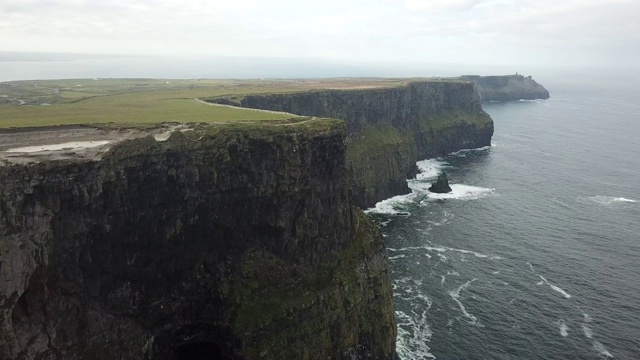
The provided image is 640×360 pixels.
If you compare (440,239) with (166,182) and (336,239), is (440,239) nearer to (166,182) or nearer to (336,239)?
(336,239)

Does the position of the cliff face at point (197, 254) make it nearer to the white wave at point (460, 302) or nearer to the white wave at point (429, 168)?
the white wave at point (460, 302)

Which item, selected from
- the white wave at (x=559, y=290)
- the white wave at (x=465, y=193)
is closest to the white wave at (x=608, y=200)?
the white wave at (x=465, y=193)

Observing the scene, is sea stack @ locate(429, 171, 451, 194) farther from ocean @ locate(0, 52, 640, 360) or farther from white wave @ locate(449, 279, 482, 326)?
white wave @ locate(449, 279, 482, 326)

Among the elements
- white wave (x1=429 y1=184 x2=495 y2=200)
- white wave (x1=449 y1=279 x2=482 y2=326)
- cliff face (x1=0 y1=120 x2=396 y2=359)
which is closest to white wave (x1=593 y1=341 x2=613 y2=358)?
white wave (x1=449 y1=279 x2=482 y2=326)

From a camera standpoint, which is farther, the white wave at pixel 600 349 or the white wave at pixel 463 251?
the white wave at pixel 463 251

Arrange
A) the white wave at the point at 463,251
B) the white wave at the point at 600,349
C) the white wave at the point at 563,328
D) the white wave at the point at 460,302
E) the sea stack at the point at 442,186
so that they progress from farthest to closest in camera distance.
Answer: the sea stack at the point at 442,186, the white wave at the point at 463,251, the white wave at the point at 460,302, the white wave at the point at 563,328, the white wave at the point at 600,349
